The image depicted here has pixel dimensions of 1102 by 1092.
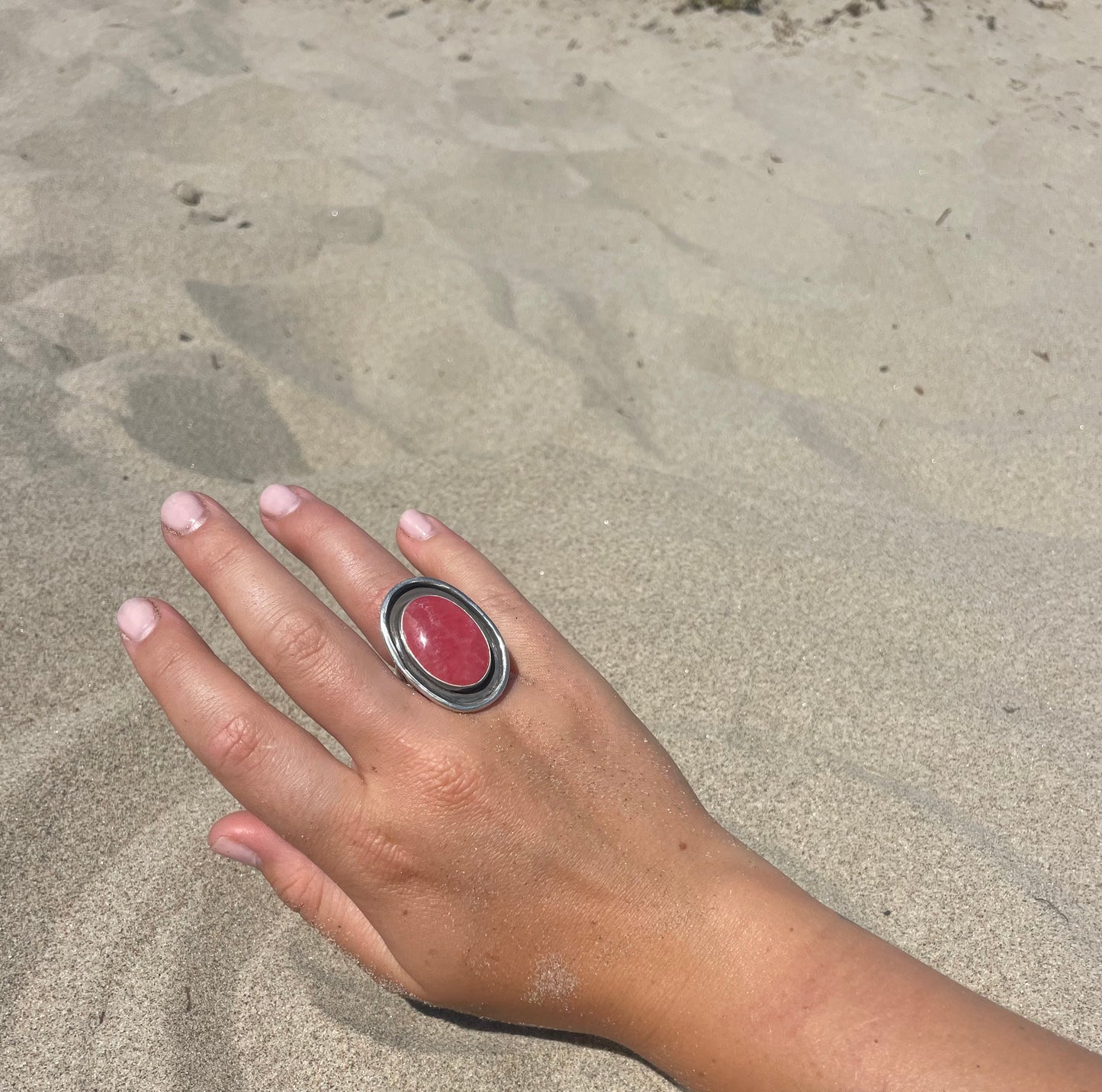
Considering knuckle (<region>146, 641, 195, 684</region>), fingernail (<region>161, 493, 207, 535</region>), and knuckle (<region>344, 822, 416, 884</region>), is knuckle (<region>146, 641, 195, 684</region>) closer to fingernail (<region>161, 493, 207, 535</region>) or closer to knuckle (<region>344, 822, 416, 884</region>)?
fingernail (<region>161, 493, 207, 535</region>)

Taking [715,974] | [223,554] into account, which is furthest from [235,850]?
[715,974]

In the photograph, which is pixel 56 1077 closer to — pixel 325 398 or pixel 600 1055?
pixel 600 1055

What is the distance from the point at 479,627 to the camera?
1251mm

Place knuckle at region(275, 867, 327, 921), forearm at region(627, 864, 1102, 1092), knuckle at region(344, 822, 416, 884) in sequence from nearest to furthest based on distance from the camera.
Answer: forearm at region(627, 864, 1102, 1092), knuckle at region(344, 822, 416, 884), knuckle at region(275, 867, 327, 921)

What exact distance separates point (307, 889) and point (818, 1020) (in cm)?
64

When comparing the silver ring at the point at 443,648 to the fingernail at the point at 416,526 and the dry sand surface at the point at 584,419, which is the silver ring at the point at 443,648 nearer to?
the fingernail at the point at 416,526

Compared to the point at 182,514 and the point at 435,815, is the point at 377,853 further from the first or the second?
the point at 182,514

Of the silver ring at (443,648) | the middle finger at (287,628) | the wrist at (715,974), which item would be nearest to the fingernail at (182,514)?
the middle finger at (287,628)

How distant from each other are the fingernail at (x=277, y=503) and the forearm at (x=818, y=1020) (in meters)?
0.78

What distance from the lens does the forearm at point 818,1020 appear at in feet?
3.33

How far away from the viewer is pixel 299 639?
1188mm

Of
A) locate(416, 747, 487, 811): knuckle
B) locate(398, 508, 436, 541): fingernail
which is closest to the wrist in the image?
locate(416, 747, 487, 811): knuckle

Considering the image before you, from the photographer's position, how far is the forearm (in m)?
1.01

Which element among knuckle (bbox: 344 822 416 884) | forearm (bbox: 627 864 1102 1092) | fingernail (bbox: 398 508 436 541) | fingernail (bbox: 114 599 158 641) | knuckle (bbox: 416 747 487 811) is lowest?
forearm (bbox: 627 864 1102 1092)
